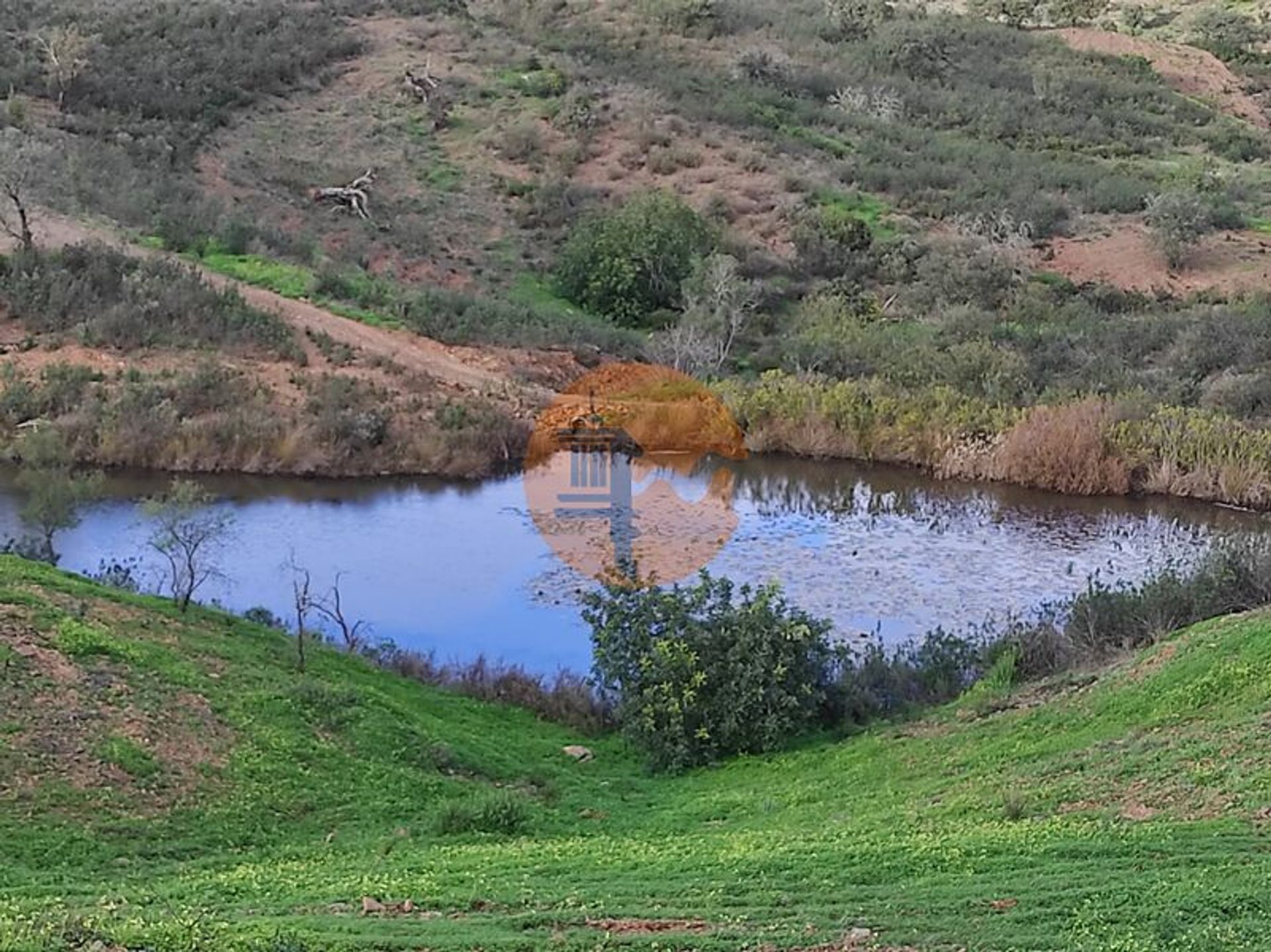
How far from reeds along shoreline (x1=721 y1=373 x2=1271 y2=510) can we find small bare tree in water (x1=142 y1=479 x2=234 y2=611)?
1413 cm

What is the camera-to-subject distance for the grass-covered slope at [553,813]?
7.95 meters

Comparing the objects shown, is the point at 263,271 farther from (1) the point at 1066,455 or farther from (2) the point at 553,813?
(2) the point at 553,813

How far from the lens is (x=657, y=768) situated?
1642 centimetres

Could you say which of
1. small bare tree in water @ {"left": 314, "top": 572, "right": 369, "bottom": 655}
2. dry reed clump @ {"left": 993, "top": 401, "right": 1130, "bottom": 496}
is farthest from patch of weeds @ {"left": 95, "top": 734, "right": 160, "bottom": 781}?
dry reed clump @ {"left": 993, "top": 401, "right": 1130, "bottom": 496}

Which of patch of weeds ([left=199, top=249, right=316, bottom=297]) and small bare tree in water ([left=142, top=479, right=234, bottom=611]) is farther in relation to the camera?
patch of weeds ([left=199, top=249, right=316, bottom=297])

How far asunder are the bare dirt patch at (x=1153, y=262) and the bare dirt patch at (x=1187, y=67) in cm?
2603

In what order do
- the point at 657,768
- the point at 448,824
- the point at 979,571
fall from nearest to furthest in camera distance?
the point at 448,824
the point at 657,768
the point at 979,571

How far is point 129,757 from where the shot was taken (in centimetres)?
1273

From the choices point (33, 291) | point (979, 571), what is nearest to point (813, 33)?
point (33, 291)

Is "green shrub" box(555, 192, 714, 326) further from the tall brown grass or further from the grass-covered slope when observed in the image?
the grass-covered slope

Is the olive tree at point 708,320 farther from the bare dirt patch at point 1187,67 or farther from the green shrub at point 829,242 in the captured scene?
the bare dirt patch at point 1187,67

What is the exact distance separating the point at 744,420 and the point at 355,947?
26455 mm

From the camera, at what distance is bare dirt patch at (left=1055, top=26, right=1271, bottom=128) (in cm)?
6975

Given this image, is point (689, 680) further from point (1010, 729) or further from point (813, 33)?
point (813, 33)
